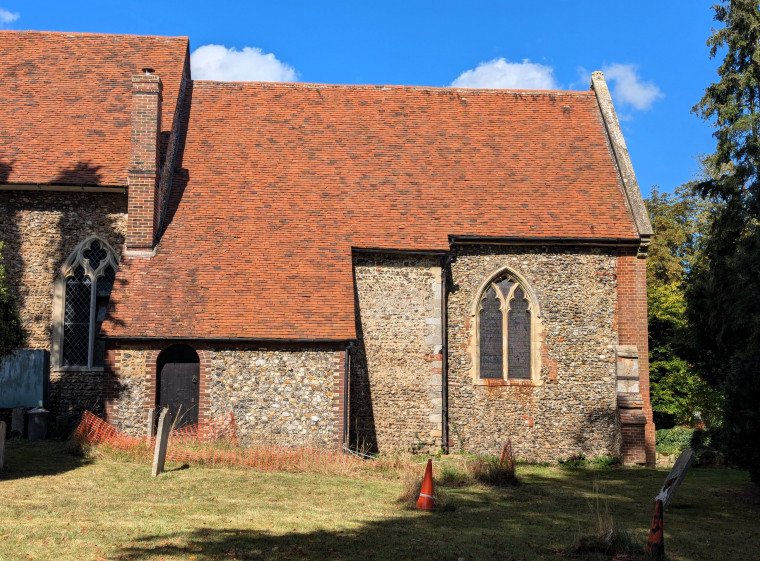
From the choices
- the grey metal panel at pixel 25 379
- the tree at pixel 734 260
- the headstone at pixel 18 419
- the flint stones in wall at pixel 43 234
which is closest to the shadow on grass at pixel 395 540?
the tree at pixel 734 260

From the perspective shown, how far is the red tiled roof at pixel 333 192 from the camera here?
56.2 feet

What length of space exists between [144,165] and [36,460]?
710cm

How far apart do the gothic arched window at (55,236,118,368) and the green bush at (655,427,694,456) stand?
56.2 feet

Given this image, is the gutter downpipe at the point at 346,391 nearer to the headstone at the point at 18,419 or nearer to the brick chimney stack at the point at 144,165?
the brick chimney stack at the point at 144,165

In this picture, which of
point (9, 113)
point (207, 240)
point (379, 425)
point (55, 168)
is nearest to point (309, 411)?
point (379, 425)

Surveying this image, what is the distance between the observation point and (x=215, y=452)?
14.4 meters

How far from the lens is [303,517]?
33.2 feet

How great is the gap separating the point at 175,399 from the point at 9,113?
31.5 ft

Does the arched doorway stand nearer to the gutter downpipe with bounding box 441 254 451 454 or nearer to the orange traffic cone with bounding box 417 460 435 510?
the gutter downpipe with bounding box 441 254 451 454

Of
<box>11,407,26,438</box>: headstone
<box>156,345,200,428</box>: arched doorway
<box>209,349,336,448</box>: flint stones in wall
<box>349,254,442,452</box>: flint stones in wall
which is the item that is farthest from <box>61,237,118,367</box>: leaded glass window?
<box>349,254,442,452</box>: flint stones in wall

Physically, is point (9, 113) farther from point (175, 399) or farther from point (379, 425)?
point (379, 425)

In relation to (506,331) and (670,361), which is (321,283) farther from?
(670,361)

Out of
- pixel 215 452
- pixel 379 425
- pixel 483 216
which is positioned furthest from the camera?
pixel 483 216

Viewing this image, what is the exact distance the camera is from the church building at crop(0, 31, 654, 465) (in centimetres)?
1652
